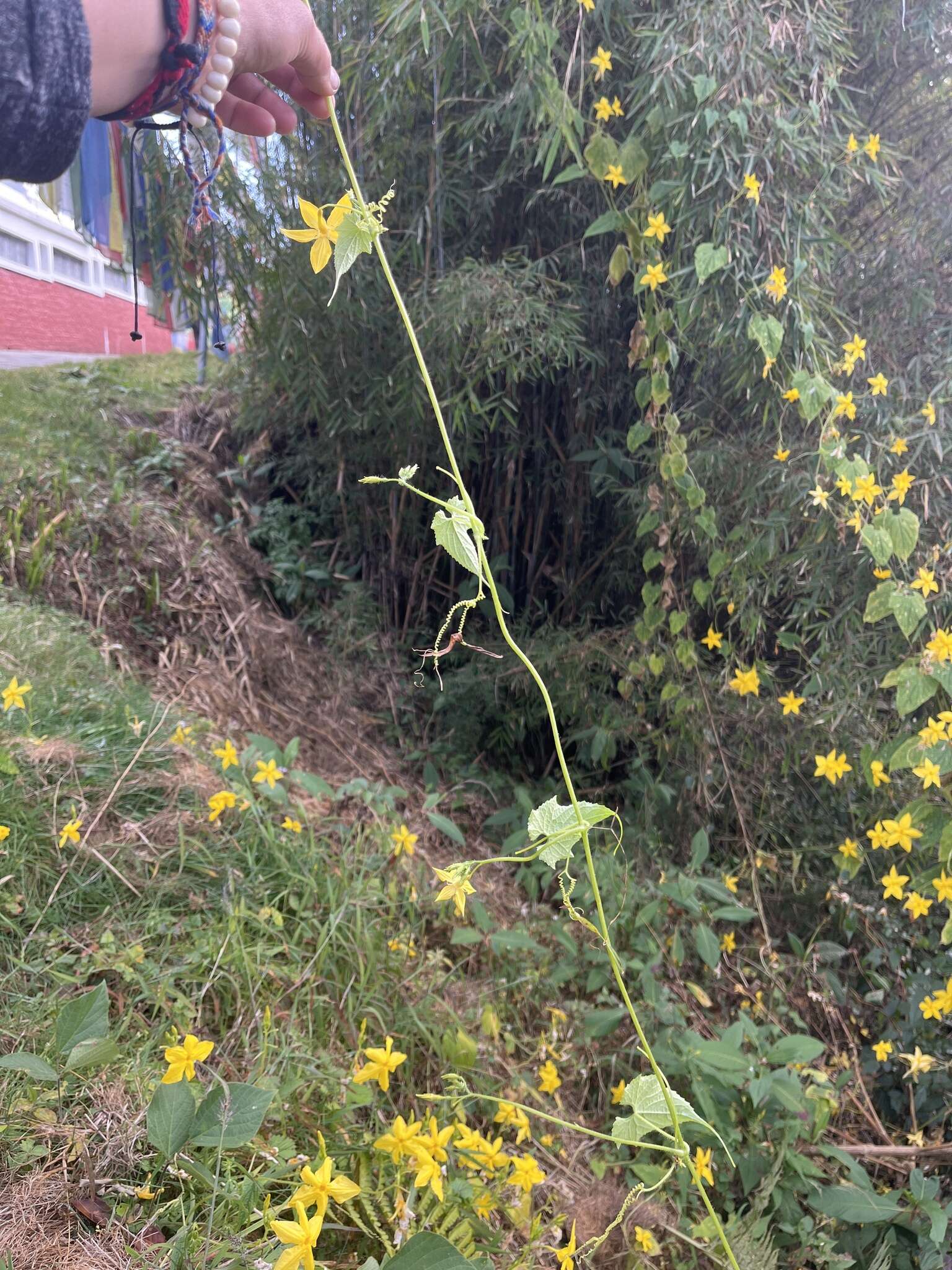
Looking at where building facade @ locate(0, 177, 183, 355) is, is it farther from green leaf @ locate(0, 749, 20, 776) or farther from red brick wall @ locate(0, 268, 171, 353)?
green leaf @ locate(0, 749, 20, 776)

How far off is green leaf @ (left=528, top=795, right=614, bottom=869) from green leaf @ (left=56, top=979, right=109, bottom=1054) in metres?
0.43

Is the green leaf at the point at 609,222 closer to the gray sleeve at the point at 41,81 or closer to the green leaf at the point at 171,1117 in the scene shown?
the gray sleeve at the point at 41,81

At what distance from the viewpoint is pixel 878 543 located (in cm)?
134

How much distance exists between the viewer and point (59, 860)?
3.86 feet

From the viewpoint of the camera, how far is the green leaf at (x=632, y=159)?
1.58 metres

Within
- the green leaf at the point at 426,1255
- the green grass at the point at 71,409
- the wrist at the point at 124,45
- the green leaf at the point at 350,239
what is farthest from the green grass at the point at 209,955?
the green grass at the point at 71,409

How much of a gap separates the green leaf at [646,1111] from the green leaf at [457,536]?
358mm

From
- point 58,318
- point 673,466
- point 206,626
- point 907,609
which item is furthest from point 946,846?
point 58,318

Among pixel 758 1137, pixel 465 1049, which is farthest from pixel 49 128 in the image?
pixel 758 1137

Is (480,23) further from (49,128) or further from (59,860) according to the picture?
(59,860)

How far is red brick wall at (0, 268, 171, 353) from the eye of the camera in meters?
1.70

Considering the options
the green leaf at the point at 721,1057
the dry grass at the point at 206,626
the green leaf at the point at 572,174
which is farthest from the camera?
the dry grass at the point at 206,626

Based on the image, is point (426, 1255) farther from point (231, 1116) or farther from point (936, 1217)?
point (936, 1217)

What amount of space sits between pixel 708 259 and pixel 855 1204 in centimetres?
147
